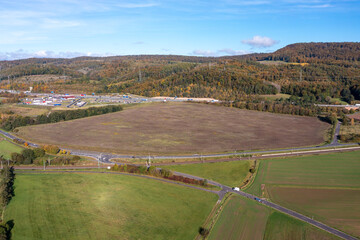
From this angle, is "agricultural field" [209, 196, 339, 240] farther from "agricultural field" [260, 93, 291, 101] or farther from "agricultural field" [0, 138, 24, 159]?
"agricultural field" [260, 93, 291, 101]

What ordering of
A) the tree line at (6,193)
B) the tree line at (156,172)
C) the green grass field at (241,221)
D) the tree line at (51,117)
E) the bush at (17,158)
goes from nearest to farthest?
the green grass field at (241,221)
the tree line at (6,193)
the tree line at (156,172)
the bush at (17,158)
the tree line at (51,117)

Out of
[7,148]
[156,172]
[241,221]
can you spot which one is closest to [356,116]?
[156,172]

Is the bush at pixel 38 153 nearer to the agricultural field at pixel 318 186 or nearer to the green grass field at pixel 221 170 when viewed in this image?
the green grass field at pixel 221 170

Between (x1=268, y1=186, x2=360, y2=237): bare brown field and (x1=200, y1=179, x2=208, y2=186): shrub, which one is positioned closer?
(x1=268, y1=186, x2=360, y2=237): bare brown field

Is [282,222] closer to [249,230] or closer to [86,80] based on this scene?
[249,230]

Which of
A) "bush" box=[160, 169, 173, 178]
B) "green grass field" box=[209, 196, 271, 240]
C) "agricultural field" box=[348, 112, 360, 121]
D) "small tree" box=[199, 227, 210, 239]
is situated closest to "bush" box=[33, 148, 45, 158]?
"bush" box=[160, 169, 173, 178]

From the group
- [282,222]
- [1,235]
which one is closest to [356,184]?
[282,222]

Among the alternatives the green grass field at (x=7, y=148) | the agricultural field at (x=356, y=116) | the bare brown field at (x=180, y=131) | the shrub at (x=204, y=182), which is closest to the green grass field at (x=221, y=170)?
the shrub at (x=204, y=182)
